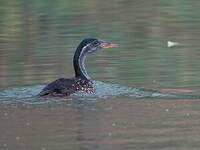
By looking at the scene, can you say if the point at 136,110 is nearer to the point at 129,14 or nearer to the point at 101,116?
the point at 101,116

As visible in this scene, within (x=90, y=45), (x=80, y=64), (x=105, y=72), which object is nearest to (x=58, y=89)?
(x=80, y=64)

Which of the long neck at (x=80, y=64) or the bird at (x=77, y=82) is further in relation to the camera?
the long neck at (x=80, y=64)

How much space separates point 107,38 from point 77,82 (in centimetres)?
583

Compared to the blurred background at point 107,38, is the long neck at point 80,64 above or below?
above

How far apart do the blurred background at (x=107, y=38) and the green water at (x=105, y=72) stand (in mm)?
16

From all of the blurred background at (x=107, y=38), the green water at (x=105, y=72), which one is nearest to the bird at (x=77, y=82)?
the green water at (x=105, y=72)

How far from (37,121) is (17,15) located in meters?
13.0

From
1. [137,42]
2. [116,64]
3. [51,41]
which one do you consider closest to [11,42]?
[51,41]

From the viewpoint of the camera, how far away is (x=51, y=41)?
19266 millimetres

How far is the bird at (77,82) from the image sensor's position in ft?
43.6

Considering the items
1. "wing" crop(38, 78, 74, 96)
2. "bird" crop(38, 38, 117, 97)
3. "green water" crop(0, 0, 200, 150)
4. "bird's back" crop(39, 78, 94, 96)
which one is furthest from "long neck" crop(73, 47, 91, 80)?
"wing" crop(38, 78, 74, 96)

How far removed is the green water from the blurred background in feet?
0.05

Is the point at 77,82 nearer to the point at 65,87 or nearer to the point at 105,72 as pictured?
the point at 65,87

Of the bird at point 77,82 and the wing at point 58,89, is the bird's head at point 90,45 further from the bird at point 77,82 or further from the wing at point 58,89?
the wing at point 58,89
